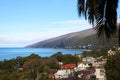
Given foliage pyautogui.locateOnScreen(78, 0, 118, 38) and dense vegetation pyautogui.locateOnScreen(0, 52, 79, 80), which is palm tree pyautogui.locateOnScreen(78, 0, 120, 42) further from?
dense vegetation pyautogui.locateOnScreen(0, 52, 79, 80)

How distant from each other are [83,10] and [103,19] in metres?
0.26

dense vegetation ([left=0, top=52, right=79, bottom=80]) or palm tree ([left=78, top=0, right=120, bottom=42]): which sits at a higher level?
palm tree ([left=78, top=0, right=120, bottom=42])

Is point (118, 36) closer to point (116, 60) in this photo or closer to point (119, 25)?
point (119, 25)

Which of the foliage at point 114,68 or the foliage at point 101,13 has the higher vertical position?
the foliage at point 101,13

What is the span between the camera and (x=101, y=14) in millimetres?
3629

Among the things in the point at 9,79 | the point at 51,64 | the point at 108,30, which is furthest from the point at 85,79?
the point at 108,30

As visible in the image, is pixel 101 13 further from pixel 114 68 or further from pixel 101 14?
pixel 114 68

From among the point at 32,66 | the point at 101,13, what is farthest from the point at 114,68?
the point at 32,66

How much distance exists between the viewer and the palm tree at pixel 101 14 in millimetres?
3545

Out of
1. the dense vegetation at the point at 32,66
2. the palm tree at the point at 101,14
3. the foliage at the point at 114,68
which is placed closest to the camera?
the palm tree at the point at 101,14

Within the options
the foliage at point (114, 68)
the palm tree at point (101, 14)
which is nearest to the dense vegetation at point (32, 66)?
the foliage at point (114, 68)

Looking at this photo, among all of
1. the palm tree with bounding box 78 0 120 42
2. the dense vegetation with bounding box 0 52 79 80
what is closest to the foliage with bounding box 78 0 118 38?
the palm tree with bounding box 78 0 120 42

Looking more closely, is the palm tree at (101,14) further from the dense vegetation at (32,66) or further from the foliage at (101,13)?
the dense vegetation at (32,66)

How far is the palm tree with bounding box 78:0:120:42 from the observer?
11.6 feet
